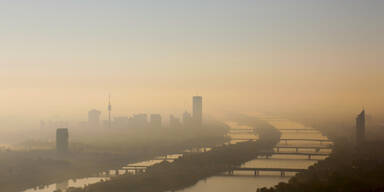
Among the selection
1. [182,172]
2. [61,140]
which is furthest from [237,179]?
[61,140]

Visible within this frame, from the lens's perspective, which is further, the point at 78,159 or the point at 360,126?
the point at 360,126

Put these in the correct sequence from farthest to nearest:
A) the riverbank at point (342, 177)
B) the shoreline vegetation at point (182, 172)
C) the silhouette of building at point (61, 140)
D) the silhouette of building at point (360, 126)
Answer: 1. the silhouette of building at point (360, 126)
2. the silhouette of building at point (61, 140)
3. the shoreline vegetation at point (182, 172)
4. the riverbank at point (342, 177)

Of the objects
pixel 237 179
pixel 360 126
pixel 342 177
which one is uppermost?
pixel 360 126

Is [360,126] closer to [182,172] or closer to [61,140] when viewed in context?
[182,172]

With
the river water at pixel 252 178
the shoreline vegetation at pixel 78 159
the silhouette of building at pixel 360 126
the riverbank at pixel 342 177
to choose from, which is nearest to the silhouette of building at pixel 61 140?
the shoreline vegetation at pixel 78 159

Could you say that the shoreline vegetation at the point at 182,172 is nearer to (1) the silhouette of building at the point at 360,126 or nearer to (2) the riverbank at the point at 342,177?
(2) the riverbank at the point at 342,177

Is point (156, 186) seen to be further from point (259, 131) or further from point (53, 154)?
point (259, 131)

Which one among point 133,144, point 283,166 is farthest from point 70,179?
point 133,144

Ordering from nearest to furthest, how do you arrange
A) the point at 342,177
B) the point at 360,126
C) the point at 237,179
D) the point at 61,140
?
the point at 342,177 < the point at 237,179 < the point at 61,140 < the point at 360,126
